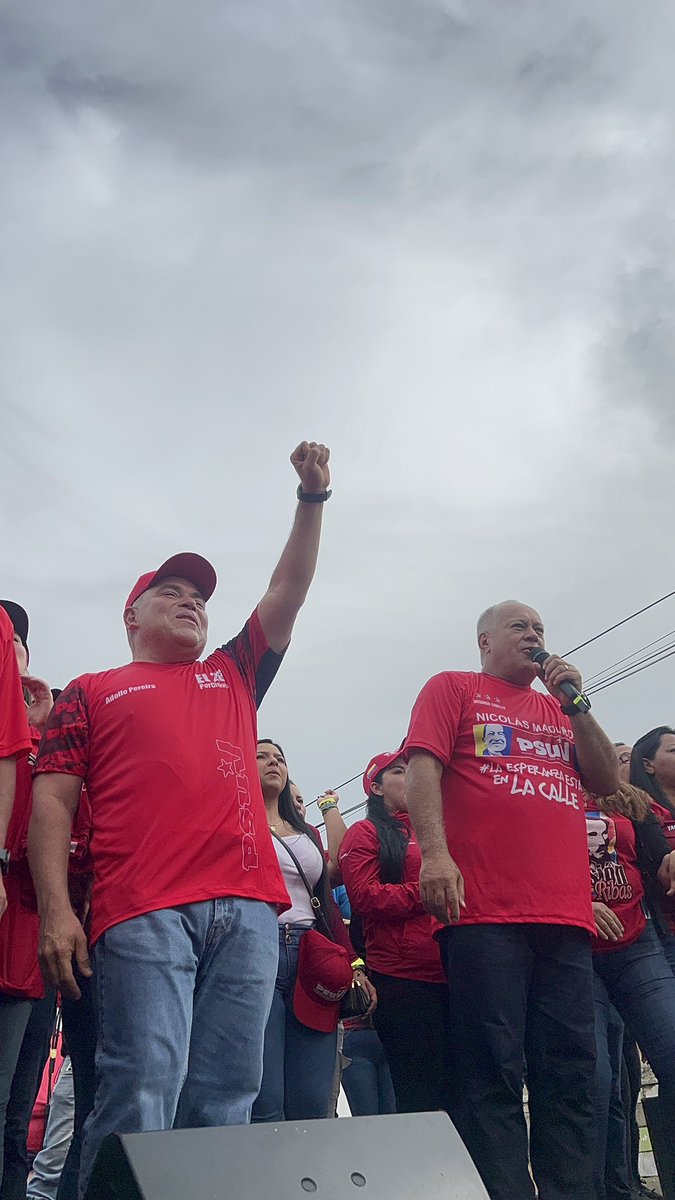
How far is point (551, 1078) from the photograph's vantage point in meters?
3.11

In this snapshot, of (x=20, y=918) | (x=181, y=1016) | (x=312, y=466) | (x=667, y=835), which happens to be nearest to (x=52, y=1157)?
(x=20, y=918)

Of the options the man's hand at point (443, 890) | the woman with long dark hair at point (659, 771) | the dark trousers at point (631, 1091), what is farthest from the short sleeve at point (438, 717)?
the dark trousers at point (631, 1091)

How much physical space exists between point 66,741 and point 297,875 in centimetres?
172

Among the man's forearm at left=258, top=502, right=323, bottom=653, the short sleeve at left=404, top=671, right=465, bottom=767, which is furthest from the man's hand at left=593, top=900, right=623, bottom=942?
the man's forearm at left=258, top=502, right=323, bottom=653

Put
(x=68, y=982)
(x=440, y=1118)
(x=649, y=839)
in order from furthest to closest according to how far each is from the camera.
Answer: (x=649, y=839)
(x=68, y=982)
(x=440, y=1118)

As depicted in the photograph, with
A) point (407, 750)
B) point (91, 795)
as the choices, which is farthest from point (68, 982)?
point (407, 750)

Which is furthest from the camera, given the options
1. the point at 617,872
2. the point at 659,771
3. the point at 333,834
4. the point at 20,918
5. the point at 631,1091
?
the point at 333,834

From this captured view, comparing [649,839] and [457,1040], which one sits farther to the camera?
[649,839]

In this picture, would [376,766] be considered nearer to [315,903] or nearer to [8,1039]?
[315,903]

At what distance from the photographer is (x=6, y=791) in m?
2.72

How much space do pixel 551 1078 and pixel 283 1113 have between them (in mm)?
1152

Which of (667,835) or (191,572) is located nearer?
(191,572)

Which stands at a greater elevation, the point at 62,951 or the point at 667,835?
the point at 667,835

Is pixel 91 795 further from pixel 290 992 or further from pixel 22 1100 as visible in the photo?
pixel 290 992
